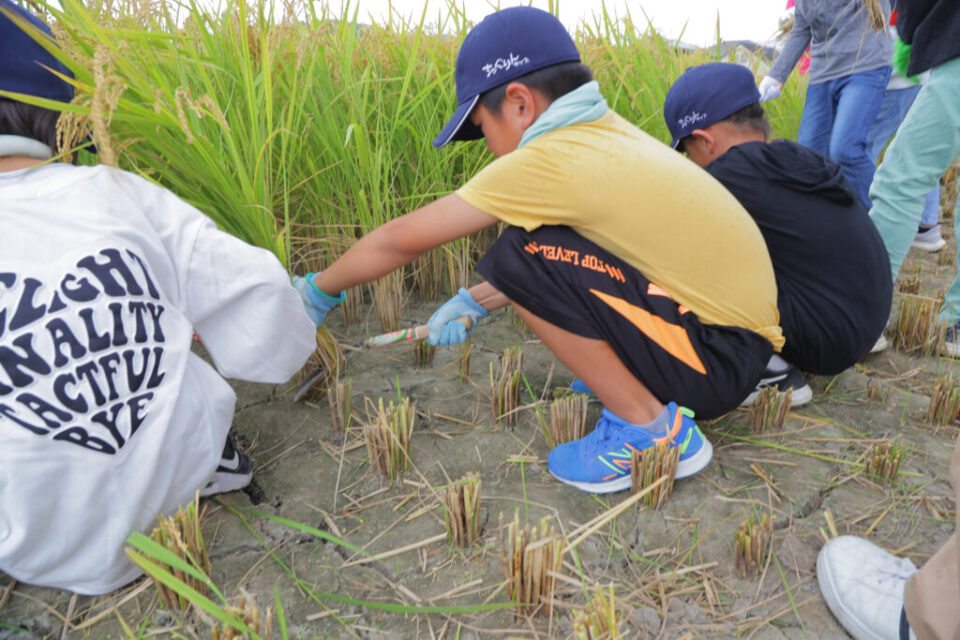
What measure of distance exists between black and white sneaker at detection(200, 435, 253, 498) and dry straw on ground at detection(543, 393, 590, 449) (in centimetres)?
70

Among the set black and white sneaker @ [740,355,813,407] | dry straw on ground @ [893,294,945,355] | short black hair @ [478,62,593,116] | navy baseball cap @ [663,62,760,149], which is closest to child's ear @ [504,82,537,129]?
short black hair @ [478,62,593,116]

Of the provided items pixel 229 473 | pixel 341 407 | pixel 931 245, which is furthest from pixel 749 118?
pixel 931 245

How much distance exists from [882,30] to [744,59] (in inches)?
31.0

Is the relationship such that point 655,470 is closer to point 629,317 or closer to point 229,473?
point 629,317

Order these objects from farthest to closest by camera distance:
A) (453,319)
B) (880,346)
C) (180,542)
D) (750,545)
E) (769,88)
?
(769,88) < (880,346) < (453,319) < (750,545) < (180,542)

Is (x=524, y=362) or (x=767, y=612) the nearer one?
(x=767, y=612)

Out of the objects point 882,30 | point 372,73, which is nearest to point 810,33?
point 882,30

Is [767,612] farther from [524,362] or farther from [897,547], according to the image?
[524,362]

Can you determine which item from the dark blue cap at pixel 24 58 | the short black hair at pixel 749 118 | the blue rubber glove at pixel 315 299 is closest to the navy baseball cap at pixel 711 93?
the short black hair at pixel 749 118

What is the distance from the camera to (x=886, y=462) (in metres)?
1.25

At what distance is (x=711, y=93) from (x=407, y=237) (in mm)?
995

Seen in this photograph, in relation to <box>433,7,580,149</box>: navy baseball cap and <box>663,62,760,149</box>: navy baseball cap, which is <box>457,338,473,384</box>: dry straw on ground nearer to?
<box>433,7,580,149</box>: navy baseball cap

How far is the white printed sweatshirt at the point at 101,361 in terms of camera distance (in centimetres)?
86

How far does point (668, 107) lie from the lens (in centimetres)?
172
